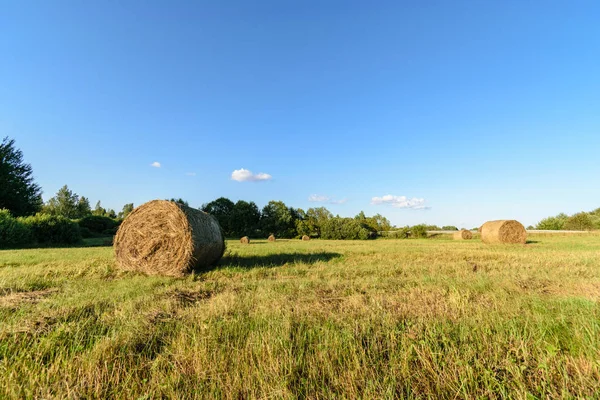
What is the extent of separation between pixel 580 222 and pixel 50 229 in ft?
250

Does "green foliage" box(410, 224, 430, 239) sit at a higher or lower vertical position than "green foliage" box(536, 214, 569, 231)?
lower

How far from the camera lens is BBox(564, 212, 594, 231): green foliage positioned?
49.8 meters

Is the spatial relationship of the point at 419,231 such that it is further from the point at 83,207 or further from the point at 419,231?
the point at 83,207

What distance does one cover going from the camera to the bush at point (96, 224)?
41844mm

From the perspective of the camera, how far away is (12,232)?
19.4 meters

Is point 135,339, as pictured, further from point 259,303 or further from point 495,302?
point 495,302

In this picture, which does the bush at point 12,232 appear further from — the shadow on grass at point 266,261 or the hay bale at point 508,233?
the hay bale at point 508,233

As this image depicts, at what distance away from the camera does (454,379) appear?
2.21 meters

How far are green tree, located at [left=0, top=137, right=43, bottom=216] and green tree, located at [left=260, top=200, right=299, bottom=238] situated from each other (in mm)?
31455

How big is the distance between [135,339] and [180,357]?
0.69m

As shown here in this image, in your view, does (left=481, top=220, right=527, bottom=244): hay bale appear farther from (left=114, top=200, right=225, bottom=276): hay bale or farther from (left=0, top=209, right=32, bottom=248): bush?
(left=0, top=209, right=32, bottom=248): bush

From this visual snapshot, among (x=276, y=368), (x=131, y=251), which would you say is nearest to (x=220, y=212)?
(x=131, y=251)

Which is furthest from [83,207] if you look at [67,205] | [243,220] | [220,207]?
[243,220]

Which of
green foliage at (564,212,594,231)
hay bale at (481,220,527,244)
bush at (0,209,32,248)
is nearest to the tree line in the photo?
green foliage at (564,212,594,231)
